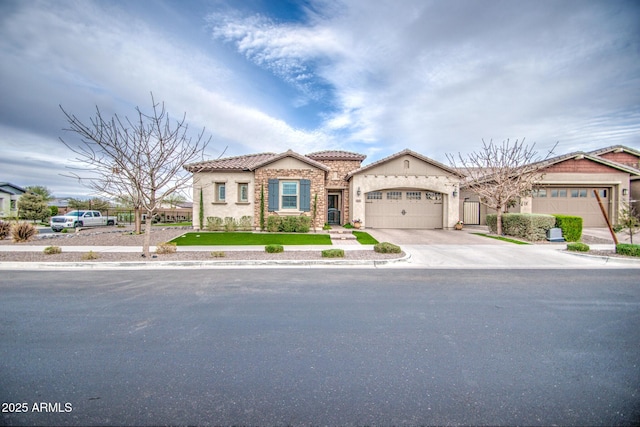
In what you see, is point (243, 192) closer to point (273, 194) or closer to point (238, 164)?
point (238, 164)

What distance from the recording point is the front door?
22297 mm

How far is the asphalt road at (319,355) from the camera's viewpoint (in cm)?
245

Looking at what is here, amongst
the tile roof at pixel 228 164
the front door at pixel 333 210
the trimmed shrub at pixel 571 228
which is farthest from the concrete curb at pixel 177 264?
the front door at pixel 333 210

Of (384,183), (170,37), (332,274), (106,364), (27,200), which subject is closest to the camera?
(106,364)

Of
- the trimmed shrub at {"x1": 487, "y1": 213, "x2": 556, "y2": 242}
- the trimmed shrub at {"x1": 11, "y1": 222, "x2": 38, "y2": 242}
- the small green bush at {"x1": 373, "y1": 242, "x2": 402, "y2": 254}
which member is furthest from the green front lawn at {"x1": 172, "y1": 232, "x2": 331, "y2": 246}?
the trimmed shrub at {"x1": 487, "y1": 213, "x2": 556, "y2": 242}

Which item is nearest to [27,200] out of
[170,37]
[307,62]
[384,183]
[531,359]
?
[170,37]

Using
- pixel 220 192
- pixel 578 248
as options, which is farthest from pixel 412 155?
pixel 220 192

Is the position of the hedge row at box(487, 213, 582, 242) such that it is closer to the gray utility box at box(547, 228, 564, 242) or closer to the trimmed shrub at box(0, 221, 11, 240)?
the gray utility box at box(547, 228, 564, 242)

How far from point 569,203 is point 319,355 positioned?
23650 mm

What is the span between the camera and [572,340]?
3.77 metres

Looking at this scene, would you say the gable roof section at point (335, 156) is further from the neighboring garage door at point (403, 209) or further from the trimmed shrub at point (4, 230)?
the trimmed shrub at point (4, 230)

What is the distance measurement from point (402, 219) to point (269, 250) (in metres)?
11.3

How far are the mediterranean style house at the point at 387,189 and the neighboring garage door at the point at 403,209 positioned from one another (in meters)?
0.06

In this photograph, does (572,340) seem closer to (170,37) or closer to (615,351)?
(615,351)
